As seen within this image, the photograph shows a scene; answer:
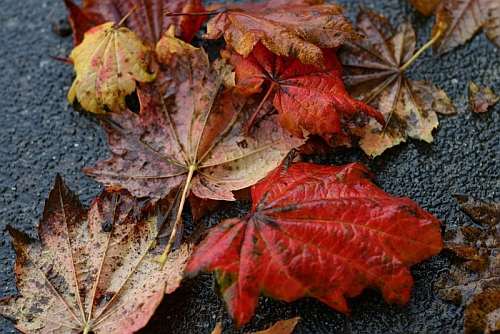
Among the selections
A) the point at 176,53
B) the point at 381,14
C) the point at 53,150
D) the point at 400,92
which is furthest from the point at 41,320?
the point at 381,14

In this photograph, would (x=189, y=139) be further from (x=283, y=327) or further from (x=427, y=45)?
(x=427, y=45)

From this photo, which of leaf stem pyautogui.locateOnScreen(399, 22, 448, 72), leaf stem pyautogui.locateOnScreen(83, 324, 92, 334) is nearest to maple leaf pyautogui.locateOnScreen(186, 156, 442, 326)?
leaf stem pyautogui.locateOnScreen(83, 324, 92, 334)

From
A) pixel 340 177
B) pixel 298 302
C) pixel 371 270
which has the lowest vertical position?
pixel 298 302

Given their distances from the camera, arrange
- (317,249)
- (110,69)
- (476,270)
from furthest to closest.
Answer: (110,69) → (476,270) → (317,249)

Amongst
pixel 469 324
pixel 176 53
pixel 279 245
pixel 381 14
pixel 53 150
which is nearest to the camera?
pixel 279 245

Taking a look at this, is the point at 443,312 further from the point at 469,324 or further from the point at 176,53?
the point at 176,53

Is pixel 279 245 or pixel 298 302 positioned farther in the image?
pixel 298 302

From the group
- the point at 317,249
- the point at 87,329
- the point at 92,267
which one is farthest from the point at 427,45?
the point at 87,329
